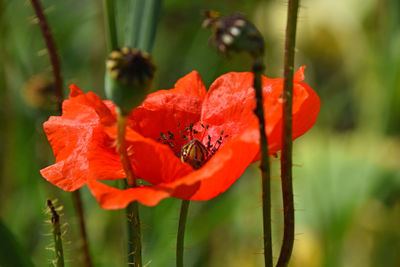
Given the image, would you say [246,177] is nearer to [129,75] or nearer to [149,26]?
[149,26]

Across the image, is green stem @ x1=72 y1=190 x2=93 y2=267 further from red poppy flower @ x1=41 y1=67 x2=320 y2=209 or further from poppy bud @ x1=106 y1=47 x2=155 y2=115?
poppy bud @ x1=106 y1=47 x2=155 y2=115

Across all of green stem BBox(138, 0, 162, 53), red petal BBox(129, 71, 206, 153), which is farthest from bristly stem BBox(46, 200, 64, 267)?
green stem BBox(138, 0, 162, 53)

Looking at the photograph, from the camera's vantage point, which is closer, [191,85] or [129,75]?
[129,75]

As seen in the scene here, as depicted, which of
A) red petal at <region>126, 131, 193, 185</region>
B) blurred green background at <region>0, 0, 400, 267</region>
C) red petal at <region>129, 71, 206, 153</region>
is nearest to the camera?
red petal at <region>126, 131, 193, 185</region>

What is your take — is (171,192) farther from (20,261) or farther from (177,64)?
(177,64)

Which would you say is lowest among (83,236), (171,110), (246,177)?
(246,177)

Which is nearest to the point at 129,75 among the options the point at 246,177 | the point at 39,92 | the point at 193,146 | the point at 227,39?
the point at 227,39
